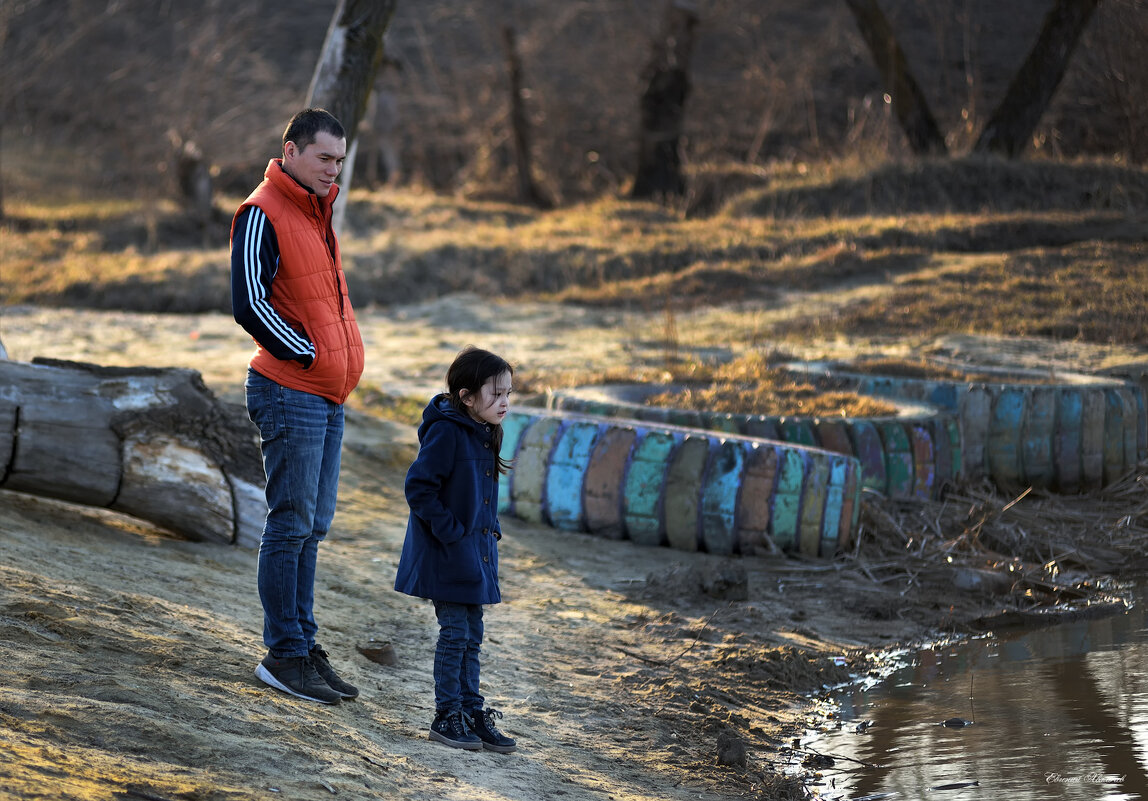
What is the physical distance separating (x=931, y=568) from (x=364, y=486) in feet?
10.7

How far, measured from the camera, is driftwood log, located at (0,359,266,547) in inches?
213

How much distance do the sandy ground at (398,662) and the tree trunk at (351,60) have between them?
2493 mm

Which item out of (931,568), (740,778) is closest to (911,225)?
(931,568)

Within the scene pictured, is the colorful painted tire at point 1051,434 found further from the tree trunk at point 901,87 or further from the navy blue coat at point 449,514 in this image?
the tree trunk at point 901,87

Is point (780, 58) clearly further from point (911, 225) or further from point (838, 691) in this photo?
point (838, 691)

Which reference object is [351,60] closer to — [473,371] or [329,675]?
[473,371]

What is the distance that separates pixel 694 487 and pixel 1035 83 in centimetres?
1271

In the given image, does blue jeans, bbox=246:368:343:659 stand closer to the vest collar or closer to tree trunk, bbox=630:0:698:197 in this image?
the vest collar

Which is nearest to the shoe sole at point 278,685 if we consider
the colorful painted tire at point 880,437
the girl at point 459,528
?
the girl at point 459,528

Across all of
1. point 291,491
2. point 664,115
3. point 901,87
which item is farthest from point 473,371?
point 664,115

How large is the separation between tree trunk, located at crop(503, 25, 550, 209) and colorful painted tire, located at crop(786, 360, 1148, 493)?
14.8 metres

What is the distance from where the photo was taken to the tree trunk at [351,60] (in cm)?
888

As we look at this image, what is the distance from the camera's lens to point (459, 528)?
149 inches

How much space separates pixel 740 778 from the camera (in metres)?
4.07
